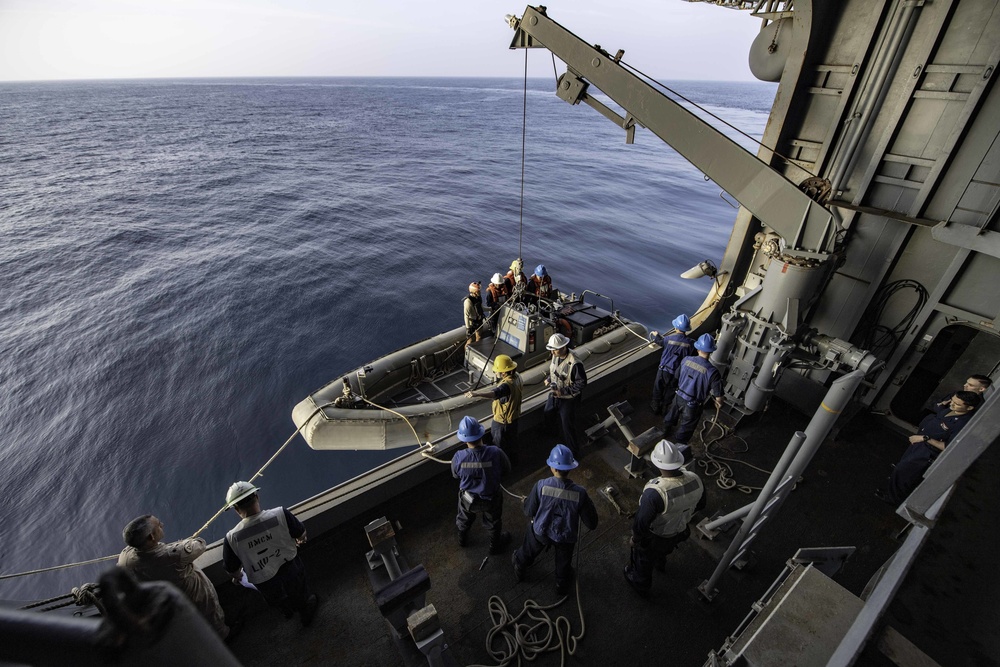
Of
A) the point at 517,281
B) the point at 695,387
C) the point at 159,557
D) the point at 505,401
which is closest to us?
the point at 159,557

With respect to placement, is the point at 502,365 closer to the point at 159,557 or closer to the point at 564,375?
the point at 564,375

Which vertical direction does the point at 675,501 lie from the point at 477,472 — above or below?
above

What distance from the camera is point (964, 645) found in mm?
1421

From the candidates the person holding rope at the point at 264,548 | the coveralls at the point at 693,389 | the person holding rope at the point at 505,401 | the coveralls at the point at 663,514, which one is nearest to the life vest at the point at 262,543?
the person holding rope at the point at 264,548

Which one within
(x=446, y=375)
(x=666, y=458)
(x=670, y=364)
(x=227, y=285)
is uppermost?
(x=666, y=458)

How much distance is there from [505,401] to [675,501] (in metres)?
1.80

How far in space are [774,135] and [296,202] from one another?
24.6 metres

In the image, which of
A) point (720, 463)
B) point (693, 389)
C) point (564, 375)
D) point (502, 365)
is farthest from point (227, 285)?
point (720, 463)

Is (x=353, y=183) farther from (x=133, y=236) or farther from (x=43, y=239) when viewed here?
(x=43, y=239)

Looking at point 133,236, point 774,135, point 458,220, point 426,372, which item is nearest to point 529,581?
point 426,372

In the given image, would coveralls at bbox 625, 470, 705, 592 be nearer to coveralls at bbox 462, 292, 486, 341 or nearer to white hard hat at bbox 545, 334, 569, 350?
white hard hat at bbox 545, 334, 569, 350

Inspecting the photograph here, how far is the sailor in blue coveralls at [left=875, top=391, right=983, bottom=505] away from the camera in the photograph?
3.79 m

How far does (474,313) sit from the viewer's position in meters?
7.69

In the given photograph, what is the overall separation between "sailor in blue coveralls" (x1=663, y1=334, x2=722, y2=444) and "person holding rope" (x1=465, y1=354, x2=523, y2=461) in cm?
179
